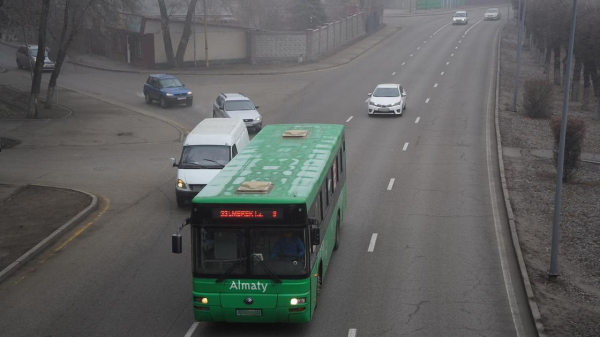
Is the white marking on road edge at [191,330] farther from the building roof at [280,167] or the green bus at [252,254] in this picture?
the building roof at [280,167]

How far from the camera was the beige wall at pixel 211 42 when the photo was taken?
201 ft

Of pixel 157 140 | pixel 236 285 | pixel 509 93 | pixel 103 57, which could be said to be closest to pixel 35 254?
pixel 236 285

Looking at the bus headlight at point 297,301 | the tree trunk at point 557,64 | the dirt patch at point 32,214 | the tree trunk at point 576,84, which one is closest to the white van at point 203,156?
the dirt patch at point 32,214

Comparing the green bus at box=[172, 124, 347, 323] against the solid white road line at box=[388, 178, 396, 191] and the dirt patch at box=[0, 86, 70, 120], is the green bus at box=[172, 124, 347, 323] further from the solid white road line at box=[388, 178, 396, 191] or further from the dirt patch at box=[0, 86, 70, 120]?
the dirt patch at box=[0, 86, 70, 120]

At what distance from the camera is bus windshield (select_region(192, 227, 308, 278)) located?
40.0 feet

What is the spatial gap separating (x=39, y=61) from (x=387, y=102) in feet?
60.3

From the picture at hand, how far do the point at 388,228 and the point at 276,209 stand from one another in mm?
8146

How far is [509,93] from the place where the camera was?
1859 inches

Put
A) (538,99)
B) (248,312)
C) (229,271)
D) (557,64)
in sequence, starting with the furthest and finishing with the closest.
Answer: (557,64), (538,99), (248,312), (229,271)

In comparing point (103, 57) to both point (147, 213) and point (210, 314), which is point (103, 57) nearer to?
point (147, 213)

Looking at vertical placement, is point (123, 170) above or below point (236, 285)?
below

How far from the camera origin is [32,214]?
21062 millimetres

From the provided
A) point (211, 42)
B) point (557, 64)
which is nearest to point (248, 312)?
point (557, 64)

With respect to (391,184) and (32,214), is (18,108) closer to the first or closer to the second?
(32,214)
